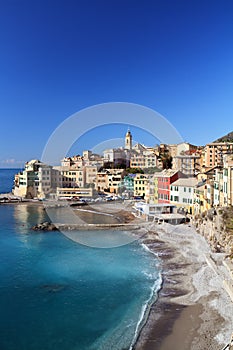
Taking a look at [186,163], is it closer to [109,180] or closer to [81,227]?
[109,180]

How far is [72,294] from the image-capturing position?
9.39m

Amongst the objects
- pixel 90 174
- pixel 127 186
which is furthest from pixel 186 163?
pixel 90 174

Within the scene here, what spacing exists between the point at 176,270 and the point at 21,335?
626cm

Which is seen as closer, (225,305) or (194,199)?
(225,305)

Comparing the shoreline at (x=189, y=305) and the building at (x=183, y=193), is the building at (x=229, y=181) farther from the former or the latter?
the building at (x=183, y=193)

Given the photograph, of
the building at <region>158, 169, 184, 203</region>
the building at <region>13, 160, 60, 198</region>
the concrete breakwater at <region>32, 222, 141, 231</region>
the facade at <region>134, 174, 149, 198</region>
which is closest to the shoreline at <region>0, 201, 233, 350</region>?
the concrete breakwater at <region>32, 222, 141, 231</region>

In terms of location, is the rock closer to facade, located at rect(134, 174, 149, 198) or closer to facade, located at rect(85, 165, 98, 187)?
facade, located at rect(134, 174, 149, 198)

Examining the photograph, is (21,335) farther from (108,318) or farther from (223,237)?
(223,237)

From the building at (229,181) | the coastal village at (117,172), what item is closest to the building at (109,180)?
the coastal village at (117,172)

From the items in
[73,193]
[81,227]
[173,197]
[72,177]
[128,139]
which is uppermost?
[128,139]

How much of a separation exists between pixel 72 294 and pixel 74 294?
0.07m

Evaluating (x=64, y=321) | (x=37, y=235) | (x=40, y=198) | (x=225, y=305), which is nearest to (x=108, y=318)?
(x=64, y=321)

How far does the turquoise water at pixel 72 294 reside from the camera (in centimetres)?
707

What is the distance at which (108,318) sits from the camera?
7.91m
